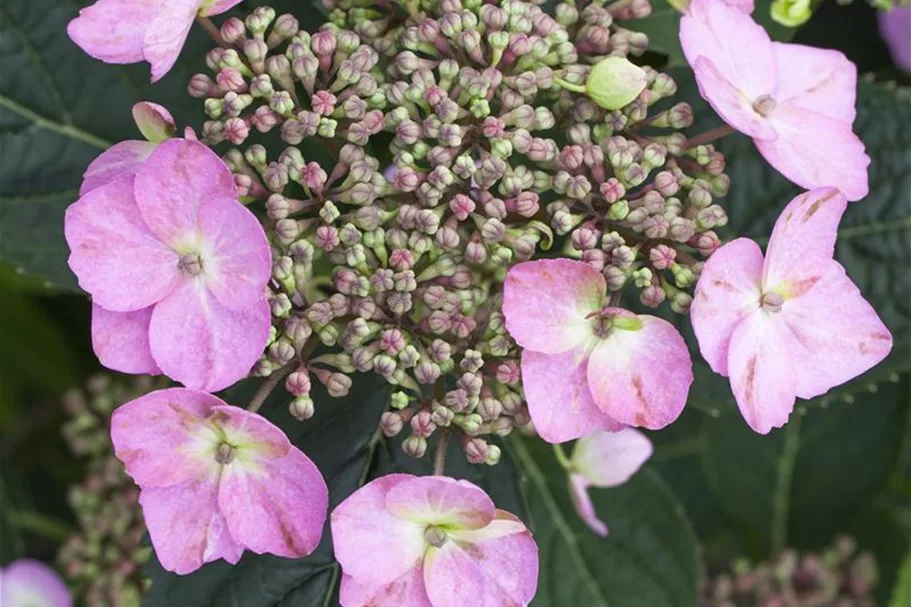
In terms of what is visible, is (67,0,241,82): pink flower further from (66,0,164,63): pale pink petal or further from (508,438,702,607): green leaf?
(508,438,702,607): green leaf

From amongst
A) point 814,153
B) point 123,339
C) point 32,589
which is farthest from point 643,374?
point 32,589

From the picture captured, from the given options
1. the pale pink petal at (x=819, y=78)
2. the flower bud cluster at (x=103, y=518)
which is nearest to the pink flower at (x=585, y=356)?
the pale pink petal at (x=819, y=78)

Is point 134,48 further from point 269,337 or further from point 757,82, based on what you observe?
point 757,82

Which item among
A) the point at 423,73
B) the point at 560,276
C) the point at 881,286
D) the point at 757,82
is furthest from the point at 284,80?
the point at 881,286

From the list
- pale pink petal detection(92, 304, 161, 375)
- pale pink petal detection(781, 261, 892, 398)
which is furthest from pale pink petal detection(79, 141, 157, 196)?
pale pink petal detection(781, 261, 892, 398)

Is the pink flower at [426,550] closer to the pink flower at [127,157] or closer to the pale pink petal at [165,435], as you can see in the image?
the pale pink petal at [165,435]
